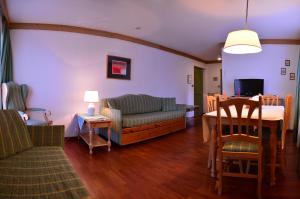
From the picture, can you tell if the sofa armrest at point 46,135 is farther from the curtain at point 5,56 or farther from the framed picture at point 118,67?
the framed picture at point 118,67

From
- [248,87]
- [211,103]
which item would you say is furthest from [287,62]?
[211,103]

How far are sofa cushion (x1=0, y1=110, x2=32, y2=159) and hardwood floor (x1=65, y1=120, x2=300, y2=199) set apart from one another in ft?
2.51

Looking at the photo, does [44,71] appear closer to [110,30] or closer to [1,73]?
[1,73]

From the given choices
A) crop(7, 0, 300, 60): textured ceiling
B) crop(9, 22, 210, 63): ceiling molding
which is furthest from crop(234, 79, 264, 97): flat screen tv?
crop(9, 22, 210, 63): ceiling molding

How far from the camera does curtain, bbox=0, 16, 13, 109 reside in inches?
133

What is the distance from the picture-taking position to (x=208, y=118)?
2408mm

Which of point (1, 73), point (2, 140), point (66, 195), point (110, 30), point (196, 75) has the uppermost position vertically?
point (110, 30)

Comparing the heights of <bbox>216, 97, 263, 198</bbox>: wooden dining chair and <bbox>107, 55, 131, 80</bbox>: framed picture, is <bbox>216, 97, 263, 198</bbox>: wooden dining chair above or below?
below

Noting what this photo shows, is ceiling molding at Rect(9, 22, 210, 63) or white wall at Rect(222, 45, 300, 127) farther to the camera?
white wall at Rect(222, 45, 300, 127)

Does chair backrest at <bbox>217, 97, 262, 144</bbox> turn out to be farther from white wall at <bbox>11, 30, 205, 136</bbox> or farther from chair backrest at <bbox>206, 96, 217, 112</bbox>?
white wall at <bbox>11, 30, 205, 136</bbox>

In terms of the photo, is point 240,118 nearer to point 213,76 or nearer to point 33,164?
point 33,164

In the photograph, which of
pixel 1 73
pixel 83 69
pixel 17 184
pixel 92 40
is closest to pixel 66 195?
pixel 17 184

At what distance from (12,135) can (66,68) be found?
8.17ft

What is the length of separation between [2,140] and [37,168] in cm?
51
